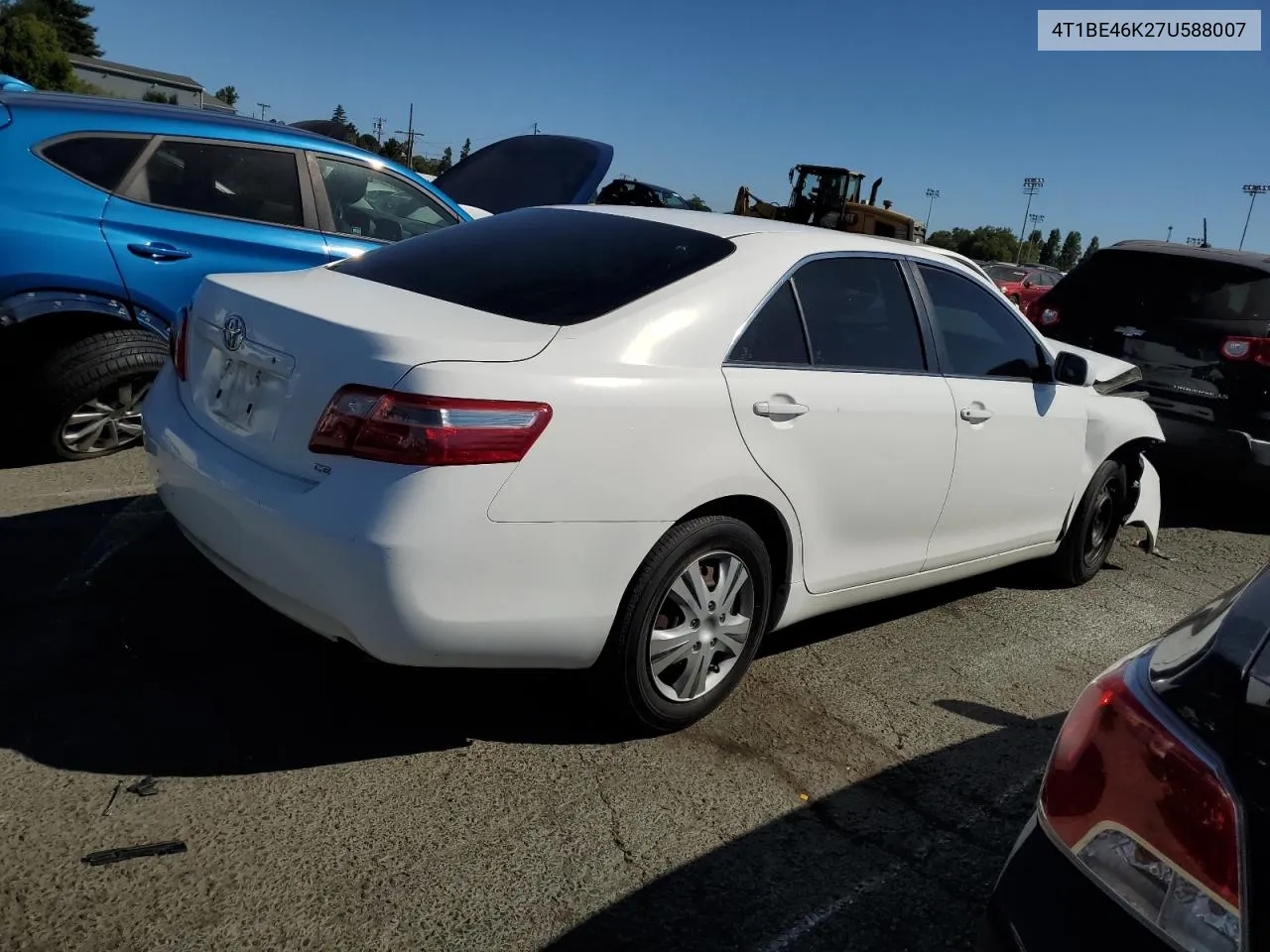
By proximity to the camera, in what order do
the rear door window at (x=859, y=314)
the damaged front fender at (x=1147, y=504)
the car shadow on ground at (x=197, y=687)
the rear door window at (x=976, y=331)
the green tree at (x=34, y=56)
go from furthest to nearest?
the green tree at (x=34, y=56) → the damaged front fender at (x=1147, y=504) → the rear door window at (x=976, y=331) → the rear door window at (x=859, y=314) → the car shadow on ground at (x=197, y=687)

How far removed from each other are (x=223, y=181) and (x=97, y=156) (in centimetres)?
63

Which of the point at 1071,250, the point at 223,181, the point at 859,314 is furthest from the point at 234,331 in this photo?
the point at 1071,250

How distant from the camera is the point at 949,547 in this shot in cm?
415

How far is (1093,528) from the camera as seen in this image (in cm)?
525

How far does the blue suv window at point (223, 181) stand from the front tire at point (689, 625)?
3.63 m

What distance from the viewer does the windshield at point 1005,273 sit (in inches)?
1122

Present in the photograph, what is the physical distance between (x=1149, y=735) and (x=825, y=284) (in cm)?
236

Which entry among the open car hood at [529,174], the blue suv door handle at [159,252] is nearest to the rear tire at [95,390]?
the blue suv door handle at [159,252]

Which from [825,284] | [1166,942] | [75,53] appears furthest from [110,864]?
[75,53]

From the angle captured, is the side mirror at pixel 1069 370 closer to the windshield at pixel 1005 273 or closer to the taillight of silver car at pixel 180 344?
the taillight of silver car at pixel 180 344

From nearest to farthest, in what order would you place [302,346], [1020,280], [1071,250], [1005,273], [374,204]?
[302,346] < [374,204] < [1020,280] < [1005,273] < [1071,250]

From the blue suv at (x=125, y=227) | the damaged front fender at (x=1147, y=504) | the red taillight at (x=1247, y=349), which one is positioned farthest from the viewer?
the red taillight at (x=1247, y=349)

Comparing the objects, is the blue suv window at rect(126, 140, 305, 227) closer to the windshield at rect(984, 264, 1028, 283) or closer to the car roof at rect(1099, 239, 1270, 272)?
the car roof at rect(1099, 239, 1270, 272)

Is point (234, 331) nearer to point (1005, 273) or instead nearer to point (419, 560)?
point (419, 560)
